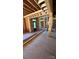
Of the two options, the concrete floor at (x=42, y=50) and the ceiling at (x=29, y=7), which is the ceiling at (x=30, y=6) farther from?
the concrete floor at (x=42, y=50)

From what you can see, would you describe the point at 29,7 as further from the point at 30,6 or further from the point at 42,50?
the point at 42,50

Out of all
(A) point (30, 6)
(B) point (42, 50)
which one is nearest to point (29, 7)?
(A) point (30, 6)

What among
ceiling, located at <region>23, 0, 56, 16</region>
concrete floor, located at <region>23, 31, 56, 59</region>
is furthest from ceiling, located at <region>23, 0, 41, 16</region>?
concrete floor, located at <region>23, 31, 56, 59</region>

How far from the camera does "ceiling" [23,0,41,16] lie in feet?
4.07

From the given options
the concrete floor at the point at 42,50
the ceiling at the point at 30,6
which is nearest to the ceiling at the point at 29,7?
the ceiling at the point at 30,6

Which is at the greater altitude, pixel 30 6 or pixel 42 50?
pixel 30 6

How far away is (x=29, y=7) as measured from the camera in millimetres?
1249

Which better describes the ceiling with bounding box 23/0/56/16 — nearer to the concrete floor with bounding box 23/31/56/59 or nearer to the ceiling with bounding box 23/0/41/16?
the ceiling with bounding box 23/0/41/16

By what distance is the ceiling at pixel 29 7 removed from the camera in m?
1.24

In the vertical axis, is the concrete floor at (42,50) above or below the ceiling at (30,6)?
below
